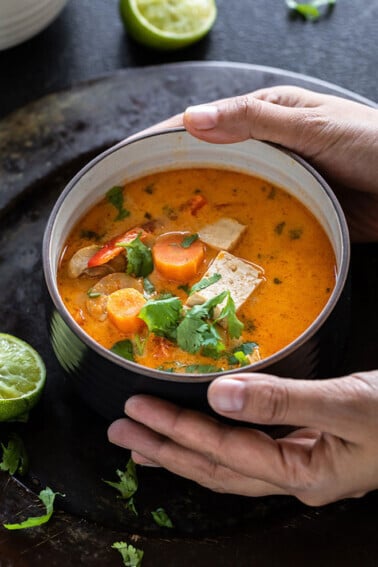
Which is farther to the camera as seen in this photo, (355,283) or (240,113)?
(355,283)

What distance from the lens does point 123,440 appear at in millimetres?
2402

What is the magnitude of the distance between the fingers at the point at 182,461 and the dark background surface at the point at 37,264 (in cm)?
10

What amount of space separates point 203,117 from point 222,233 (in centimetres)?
32

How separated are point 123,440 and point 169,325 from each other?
1.02 ft

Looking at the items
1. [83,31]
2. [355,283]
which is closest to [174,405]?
[355,283]

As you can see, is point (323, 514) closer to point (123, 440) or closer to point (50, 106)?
point (123, 440)

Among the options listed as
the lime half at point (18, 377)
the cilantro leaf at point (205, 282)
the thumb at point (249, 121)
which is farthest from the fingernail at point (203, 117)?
the lime half at point (18, 377)

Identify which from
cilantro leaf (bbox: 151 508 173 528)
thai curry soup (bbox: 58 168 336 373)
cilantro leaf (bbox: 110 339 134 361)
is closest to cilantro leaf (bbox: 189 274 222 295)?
thai curry soup (bbox: 58 168 336 373)

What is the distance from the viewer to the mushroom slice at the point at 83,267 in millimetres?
2564

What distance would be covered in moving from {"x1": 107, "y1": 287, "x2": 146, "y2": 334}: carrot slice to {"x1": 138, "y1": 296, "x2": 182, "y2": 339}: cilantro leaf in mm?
48

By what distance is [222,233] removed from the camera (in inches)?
103

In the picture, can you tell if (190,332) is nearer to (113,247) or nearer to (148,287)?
(148,287)

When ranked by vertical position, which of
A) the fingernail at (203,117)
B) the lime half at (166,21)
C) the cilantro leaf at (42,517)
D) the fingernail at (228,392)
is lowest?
the cilantro leaf at (42,517)

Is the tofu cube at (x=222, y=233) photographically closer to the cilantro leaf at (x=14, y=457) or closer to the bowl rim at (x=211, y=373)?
the bowl rim at (x=211, y=373)
